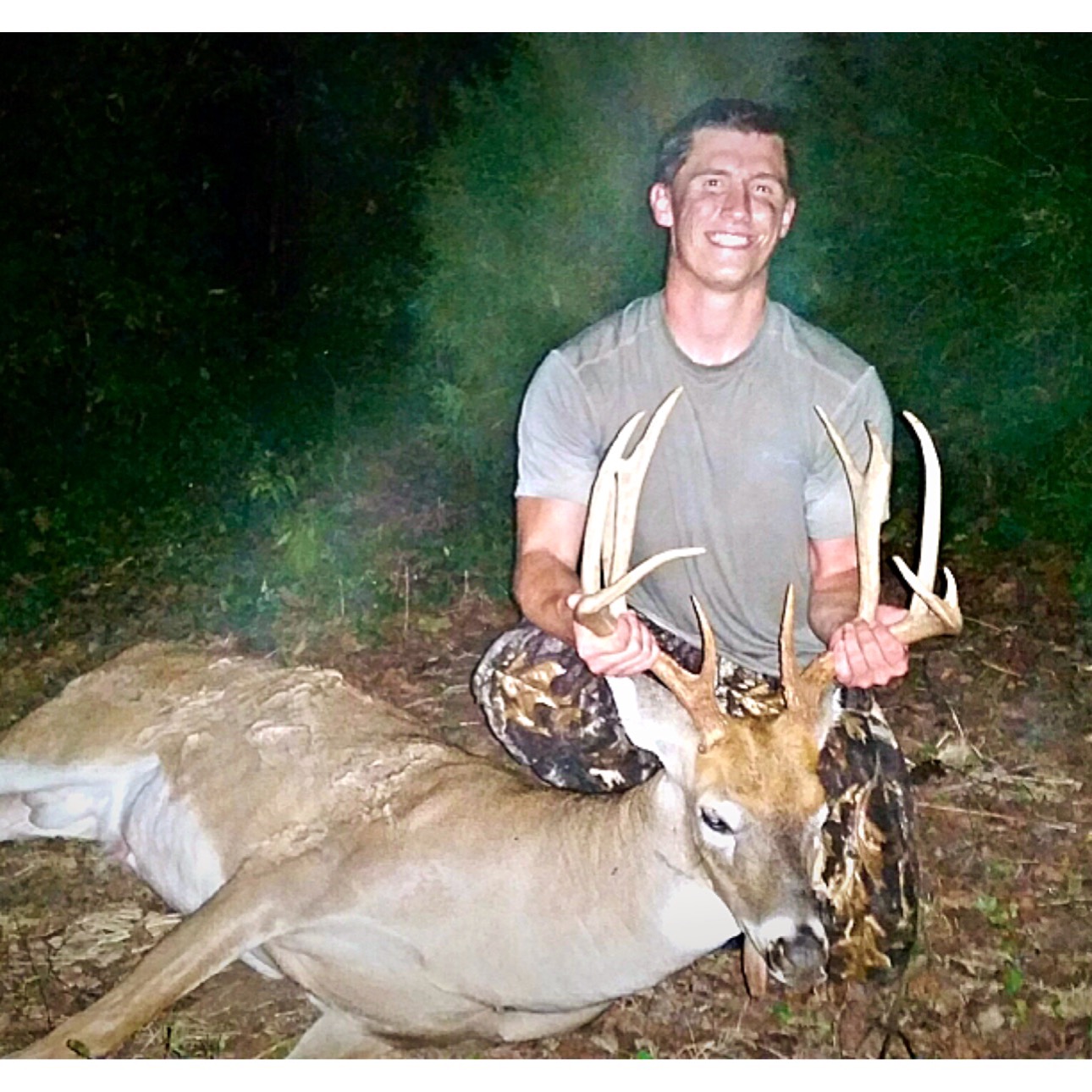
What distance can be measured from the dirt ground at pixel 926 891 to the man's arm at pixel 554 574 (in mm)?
81

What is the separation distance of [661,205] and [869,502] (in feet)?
2.13

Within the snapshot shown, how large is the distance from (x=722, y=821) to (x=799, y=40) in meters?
1.41

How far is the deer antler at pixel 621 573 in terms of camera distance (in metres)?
2.72

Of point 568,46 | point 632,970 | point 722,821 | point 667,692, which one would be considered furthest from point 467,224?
point 632,970

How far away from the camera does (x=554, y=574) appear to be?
2.90 m

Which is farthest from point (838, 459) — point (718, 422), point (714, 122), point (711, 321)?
point (714, 122)

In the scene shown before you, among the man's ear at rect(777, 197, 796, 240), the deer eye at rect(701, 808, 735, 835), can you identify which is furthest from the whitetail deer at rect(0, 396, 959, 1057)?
the man's ear at rect(777, 197, 796, 240)

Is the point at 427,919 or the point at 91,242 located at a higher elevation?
the point at 91,242

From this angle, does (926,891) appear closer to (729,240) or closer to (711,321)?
(711,321)

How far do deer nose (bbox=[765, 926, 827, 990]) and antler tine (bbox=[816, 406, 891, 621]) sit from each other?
0.56m

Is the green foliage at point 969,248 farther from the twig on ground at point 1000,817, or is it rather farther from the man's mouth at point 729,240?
the twig on ground at point 1000,817

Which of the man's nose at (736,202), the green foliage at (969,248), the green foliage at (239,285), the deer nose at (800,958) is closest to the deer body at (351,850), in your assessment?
the deer nose at (800,958)

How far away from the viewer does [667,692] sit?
280 centimetres

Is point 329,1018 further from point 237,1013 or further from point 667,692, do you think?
point 667,692
